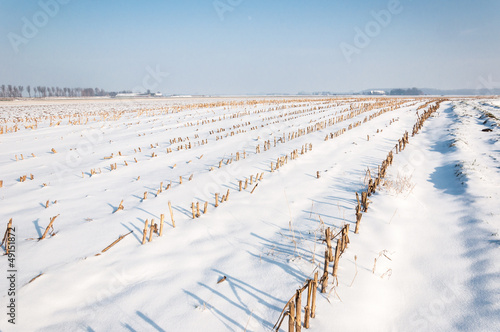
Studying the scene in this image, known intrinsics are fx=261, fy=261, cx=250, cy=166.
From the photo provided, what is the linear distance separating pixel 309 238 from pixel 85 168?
25.8ft

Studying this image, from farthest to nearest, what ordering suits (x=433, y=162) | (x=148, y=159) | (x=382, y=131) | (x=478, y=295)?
(x=382, y=131)
(x=148, y=159)
(x=433, y=162)
(x=478, y=295)

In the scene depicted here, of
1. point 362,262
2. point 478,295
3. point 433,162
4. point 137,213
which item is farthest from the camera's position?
point 433,162

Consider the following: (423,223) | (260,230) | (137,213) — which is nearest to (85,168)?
(137,213)

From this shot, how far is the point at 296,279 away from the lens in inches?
131

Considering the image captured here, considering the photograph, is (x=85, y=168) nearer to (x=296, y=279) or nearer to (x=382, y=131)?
(x=296, y=279)

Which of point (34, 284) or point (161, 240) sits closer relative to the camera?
point (34, 284)

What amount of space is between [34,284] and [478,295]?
5209 millimetres

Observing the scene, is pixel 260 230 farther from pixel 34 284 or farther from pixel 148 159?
pixel 148 159

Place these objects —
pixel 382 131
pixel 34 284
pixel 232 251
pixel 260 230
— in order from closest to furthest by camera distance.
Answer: pixel 34 284, pixel 232 251, pixel 260 230, pixel 382 131

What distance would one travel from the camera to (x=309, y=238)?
13.8ft

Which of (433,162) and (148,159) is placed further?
(148,159)

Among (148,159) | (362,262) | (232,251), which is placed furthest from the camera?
(148,159)

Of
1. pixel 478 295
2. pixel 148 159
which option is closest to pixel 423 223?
pixel 478 295

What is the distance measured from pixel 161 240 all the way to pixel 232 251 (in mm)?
1192
